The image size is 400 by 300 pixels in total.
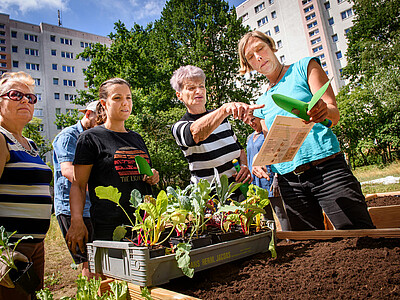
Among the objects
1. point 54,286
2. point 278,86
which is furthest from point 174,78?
point 54,286

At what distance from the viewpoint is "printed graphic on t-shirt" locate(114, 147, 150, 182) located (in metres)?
1.42

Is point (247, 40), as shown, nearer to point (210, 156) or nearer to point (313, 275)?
point (210, 156)

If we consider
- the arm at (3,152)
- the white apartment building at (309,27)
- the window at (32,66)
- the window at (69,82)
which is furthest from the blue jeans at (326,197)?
the window at (32,66)

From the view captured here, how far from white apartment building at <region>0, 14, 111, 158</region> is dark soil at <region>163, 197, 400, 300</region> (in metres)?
37.1

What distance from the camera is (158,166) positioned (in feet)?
46.2

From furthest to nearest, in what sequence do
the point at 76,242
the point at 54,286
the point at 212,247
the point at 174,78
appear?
the point at 54,286, the point at 174,78, the point at 76,242, the point at 212,247

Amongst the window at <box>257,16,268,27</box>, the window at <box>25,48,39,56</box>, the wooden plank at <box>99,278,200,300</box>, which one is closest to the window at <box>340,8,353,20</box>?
the window at <box>257,16,268,27</box>

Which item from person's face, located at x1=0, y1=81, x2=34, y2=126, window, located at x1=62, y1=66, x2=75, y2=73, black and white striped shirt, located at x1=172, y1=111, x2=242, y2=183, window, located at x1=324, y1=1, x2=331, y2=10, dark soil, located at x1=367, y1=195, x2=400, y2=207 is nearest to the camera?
person's face, located at x1=0, y1=81, x2=34, y2=126

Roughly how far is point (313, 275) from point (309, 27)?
3787 centimetres

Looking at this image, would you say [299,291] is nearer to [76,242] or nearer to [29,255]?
[76,242]

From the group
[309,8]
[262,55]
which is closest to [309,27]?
[309,8]

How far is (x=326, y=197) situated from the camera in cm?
135

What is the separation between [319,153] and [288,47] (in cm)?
3649

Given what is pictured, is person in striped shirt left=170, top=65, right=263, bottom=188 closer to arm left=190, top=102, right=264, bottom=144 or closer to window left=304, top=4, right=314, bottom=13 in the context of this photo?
arm left=190, top=102, right=264, bottom=144
